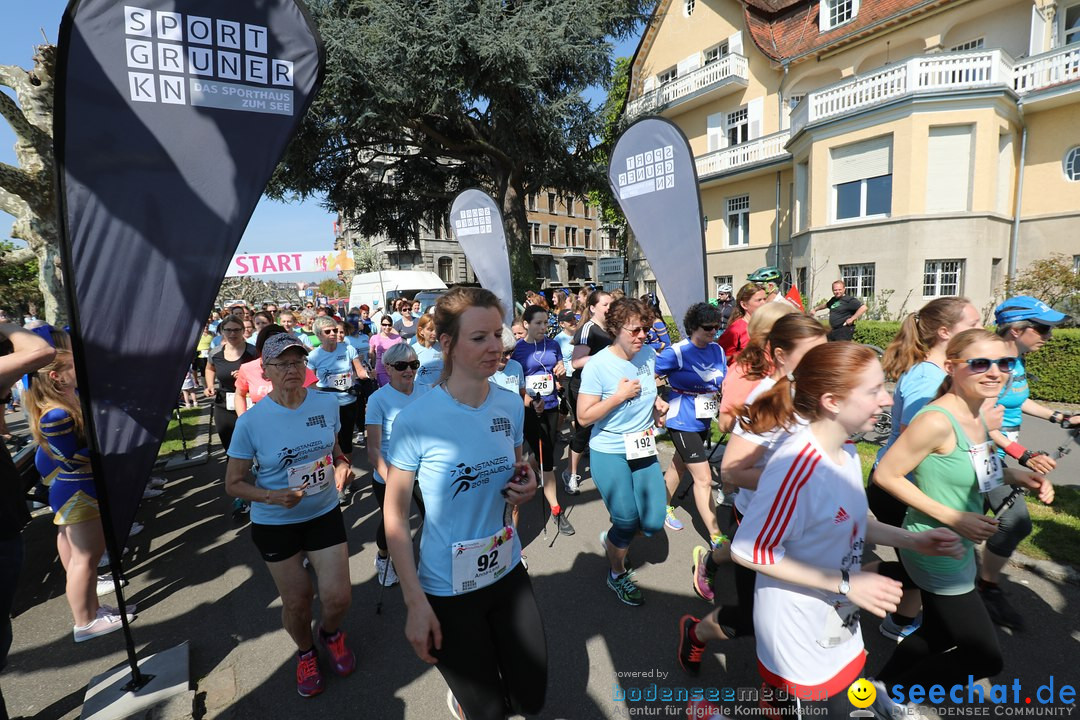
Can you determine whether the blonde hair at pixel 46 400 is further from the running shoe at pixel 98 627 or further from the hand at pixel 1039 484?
the hand at pixel 1039 484

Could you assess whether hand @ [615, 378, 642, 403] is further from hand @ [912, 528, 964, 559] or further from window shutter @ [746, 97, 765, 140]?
window shutter @ [746, 97, 765, 140]

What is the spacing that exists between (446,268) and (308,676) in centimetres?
4520

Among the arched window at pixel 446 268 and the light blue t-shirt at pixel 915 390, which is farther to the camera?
the arched window at pixel 446 268

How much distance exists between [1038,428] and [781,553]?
7.83m

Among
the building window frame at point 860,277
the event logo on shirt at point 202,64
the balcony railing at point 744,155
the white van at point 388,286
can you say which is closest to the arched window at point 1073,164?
the building window frame at point 860,277

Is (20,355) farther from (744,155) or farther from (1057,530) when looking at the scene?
(744,155)

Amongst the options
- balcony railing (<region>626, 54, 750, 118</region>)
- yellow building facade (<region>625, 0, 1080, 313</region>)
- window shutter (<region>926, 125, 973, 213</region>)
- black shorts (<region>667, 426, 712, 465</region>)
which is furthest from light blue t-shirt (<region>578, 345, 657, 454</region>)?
balcony railing (<region>626, 54, 750, 118</region>)

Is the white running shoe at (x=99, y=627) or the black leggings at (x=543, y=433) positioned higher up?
the black leggings at (x=543, y=433)

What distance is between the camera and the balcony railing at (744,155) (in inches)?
784

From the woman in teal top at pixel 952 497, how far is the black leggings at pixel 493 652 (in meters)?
1.76

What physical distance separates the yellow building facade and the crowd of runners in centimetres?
1051

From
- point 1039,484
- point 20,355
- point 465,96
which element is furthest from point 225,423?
point 465,96

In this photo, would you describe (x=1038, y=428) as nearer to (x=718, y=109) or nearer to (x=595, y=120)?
(x=595, y=120)

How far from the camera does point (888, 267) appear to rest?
1553 cm
